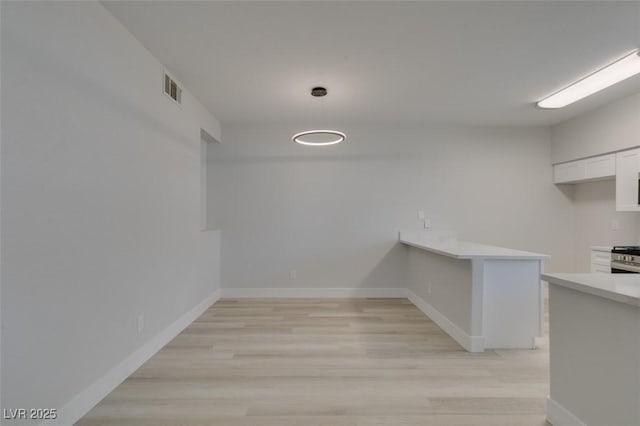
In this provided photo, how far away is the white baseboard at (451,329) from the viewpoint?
2939 millimetres

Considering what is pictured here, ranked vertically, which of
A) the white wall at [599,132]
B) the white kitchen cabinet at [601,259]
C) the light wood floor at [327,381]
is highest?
the white wall at [599,132]

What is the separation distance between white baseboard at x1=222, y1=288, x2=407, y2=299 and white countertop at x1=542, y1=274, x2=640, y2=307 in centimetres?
317

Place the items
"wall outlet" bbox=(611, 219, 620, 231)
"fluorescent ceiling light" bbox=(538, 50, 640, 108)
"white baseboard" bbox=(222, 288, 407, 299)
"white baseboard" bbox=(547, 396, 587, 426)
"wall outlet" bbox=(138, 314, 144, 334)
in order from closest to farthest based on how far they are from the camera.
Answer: "white baseboard" bbox=(547, 396, 587, 426) < "wall outlet" bbox=(138, 314, 144, 334) < "fluorescent ceiling light" bbox=(538, 50, 640, 108) < "wall outlet" bbox=(611, 219, 620, 231) < "white baseboard" bbox=(222, 288, 407, 299)

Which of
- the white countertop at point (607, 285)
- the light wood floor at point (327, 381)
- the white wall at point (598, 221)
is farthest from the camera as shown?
the white wall at point (598, 221)

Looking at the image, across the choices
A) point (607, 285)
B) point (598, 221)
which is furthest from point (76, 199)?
point (598, 221)

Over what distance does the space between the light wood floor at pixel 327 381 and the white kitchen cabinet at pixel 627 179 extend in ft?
7.33

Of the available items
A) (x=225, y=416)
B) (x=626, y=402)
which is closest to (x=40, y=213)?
(x=225, y=416)

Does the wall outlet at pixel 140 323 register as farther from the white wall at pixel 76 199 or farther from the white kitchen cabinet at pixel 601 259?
the white kitchen cabinet at pixel 601 259

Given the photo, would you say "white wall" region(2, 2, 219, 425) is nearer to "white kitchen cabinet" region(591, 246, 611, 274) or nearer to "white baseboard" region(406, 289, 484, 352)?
"white baseboard" region(406, 289, 484, 352)

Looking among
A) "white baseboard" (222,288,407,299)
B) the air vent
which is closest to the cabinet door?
"white baseboard" (222,288,407,299)

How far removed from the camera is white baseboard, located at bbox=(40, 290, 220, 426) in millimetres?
1849

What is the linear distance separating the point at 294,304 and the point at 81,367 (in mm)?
2831

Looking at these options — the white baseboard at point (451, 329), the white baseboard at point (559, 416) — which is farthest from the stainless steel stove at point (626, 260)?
the white baseboard at point (559, 416)

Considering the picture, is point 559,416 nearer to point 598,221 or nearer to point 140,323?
point 140,323
